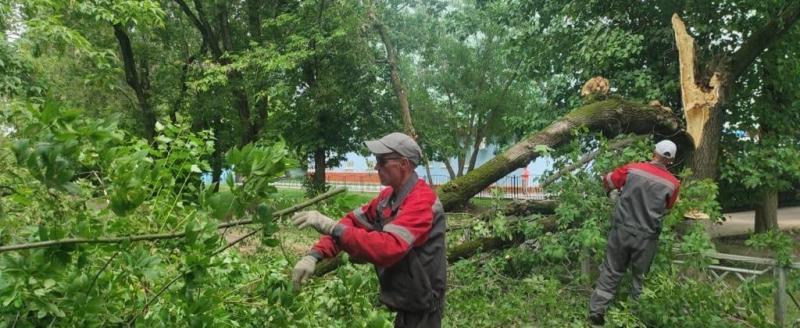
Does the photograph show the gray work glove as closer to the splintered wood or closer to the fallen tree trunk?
the fallen tree trunk

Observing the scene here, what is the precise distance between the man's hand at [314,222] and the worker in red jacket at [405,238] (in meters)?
0.05

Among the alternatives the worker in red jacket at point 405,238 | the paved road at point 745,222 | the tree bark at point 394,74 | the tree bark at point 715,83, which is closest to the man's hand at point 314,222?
the worker in red jacket at point 405,238

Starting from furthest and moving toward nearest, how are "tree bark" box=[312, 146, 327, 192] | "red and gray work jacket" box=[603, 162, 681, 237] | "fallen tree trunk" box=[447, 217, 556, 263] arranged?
"tree bark" box=[312, 146, 327, 192] → "fallen tree trunk" box=[447, 217, 556, 263] → "red and gray work jacket" box=[603, 162, 681, 237]

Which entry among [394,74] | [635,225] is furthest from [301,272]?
[394,74]

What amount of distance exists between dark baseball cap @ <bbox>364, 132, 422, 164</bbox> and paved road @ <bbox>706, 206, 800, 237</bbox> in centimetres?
1085

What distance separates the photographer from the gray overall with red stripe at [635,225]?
468 centimetres

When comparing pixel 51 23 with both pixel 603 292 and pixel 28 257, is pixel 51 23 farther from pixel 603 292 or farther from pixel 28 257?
pixel 603 292

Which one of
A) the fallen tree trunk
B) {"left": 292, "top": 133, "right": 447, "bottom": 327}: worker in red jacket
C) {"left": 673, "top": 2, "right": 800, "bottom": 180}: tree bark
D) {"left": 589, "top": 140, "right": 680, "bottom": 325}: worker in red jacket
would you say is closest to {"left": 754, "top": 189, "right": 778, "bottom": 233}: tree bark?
{"left": 673, "top": 2, "right": 800, "bottom": 180}: tree bark

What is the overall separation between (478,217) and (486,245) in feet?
1.65

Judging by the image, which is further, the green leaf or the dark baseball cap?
the dark baseball cap

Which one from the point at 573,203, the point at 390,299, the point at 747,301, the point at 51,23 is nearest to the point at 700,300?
the point at 747,301

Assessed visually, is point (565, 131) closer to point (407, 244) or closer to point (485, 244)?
point (485, 244)

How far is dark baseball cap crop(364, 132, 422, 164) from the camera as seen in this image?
8.64ft

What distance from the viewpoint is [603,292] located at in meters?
4.81
